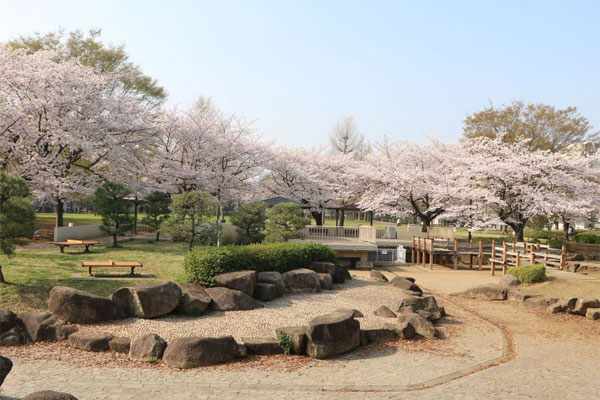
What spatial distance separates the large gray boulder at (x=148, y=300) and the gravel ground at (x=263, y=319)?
20 centimetres

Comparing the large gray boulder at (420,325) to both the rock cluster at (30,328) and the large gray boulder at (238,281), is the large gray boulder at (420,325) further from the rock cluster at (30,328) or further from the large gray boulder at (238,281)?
the rock cluster at (30,328)

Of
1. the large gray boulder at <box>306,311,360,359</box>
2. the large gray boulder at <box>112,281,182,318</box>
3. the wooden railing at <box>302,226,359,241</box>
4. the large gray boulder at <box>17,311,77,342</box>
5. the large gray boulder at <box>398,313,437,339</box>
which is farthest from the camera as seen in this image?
the wooden railing at <box>302,226,359,241</box>

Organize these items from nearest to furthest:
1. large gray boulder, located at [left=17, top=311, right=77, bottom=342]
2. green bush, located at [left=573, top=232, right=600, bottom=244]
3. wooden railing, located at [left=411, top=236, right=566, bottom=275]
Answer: large gray boulder, located at [left=17, top=311, right=77, bottom=342] → wooden railing, located at [left=411, top=236, right=566, bottom=275] → green bush, located at [left=573, top=232, right=600, bottom=244]

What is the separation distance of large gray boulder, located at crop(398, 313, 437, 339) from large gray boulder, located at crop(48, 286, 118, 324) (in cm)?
663

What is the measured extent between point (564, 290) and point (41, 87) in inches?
978

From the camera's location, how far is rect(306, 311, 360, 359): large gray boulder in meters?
8.30

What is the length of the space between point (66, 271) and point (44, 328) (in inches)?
198

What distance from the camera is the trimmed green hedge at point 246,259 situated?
39.0 feet

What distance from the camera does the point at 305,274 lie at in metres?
13.1

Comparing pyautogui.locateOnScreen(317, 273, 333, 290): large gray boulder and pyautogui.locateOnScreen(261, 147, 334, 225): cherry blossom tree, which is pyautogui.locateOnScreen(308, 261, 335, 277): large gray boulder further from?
pyautogui.locateOnScreen(261, 147, 334, 225): cherry blossom tree

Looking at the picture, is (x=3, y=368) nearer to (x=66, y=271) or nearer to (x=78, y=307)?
(x=78, y=307)

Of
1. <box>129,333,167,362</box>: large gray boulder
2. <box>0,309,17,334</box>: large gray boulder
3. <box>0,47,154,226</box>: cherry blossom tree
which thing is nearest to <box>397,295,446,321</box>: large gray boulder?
<box>129,333,167,362</box>: large gray boulder

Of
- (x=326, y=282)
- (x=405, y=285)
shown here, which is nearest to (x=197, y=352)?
(x=326, y=282)

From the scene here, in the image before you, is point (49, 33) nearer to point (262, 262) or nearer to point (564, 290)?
point (262, 262)
